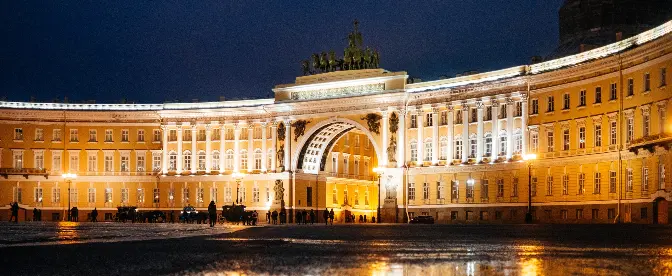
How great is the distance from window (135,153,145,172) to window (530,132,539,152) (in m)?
37.5

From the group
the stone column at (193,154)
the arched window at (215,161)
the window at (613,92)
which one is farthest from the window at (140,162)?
the window at (613,92)

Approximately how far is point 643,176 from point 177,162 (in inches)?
1786

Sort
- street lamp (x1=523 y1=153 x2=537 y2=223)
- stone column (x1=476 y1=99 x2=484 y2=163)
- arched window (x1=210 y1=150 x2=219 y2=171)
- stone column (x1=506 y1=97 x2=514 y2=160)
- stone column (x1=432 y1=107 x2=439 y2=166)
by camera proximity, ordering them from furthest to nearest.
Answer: arched window (x1=210 y1=150 x2=219 y2=171), stone column (x1=432 y1=107 x2=439 y2=166), stone column (x1=476 y1=99 x2=484 y2=163), stone column (x1=506 y1=97 x2=514 y2=160), street lamp (x1=523 y1=153 x2=537 y2=223)

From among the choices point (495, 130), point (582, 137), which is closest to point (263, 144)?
point (495, 130)

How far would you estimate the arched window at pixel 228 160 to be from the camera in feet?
270

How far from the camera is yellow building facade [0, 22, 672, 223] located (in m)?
53.7

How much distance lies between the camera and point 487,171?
218ft

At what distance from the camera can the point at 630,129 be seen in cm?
5322

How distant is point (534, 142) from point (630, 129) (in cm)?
1065

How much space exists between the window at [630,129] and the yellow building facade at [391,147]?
0.38 ft

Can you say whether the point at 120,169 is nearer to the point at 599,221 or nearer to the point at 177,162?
the point at 177,162

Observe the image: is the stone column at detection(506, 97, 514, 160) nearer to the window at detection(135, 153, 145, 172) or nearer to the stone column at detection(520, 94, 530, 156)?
the stone column at detection(520, 94, 530, 156)

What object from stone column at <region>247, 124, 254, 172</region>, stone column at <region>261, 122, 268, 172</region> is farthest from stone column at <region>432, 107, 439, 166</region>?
stone column at <region>247, 124, 254, 172</region>

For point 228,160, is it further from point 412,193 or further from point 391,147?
point 412,193
